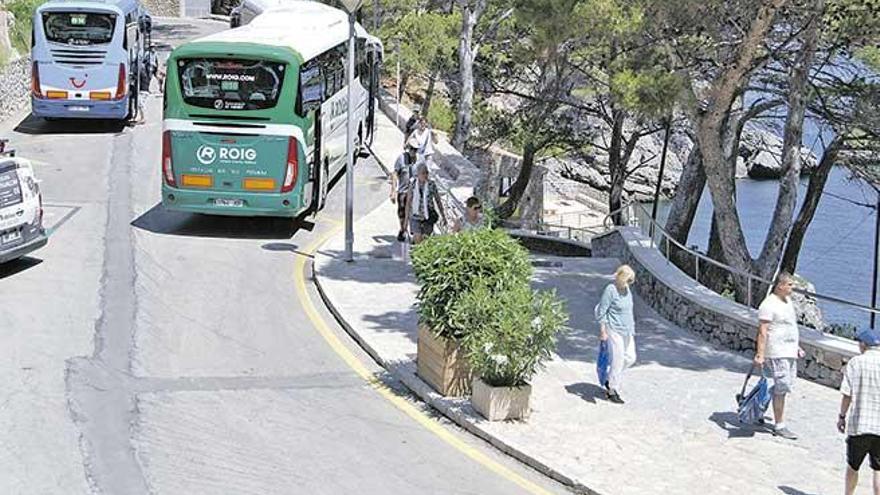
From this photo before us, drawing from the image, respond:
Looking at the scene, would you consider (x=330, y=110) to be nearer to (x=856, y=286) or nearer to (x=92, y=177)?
(x=92, y=177)

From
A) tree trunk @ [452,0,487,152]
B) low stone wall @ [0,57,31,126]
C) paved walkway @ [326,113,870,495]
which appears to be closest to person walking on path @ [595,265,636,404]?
paved walkway @ [326,113,870,495]

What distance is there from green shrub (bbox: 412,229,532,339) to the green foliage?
31427 mm

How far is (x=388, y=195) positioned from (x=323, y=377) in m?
10.9

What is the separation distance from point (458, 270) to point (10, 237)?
7.12m

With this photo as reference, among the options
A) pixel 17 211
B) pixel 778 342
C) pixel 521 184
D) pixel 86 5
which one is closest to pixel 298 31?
pixel 17 211

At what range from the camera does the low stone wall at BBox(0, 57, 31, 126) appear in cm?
3134

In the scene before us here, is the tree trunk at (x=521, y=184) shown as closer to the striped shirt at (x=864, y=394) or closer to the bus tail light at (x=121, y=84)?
the bus tail light at (x=121, y=84)

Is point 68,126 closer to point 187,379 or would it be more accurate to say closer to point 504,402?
point 187,379

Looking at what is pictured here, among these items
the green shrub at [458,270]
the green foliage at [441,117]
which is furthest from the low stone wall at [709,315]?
the green foliage at [441,117]

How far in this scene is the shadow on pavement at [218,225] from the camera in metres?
20.5

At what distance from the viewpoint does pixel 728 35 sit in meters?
18.9

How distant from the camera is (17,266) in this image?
57.9 feet

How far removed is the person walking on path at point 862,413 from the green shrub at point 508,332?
2.96 meters

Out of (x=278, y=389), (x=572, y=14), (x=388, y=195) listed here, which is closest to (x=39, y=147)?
(x=388, y=195)
